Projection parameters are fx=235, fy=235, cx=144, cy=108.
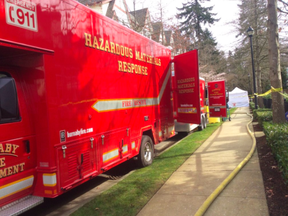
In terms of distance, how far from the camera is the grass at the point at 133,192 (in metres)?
3.87

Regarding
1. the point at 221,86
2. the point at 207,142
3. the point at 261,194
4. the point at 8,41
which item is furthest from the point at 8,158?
the point at 221,86

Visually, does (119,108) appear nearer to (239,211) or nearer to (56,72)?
(56,72)

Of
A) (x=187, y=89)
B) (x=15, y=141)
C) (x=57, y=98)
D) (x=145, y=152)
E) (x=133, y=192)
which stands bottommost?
(x=133, y=192)

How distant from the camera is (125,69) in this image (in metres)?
5.34

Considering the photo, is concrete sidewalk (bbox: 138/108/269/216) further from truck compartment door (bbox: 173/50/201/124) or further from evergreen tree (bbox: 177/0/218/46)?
evergreen tree (bbox: 177/0/218/46)

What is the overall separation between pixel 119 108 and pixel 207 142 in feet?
16.4

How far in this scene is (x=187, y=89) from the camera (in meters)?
7.30

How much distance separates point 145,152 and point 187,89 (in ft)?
7.94

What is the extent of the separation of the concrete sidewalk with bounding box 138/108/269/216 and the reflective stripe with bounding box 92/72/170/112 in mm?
1865

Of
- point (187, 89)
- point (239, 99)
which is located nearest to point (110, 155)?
point (187, 89)

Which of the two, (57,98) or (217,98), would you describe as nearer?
(57,98)

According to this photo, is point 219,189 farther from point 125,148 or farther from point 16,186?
point 16,186

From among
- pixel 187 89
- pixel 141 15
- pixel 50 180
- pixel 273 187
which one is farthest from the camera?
pixel 141 15

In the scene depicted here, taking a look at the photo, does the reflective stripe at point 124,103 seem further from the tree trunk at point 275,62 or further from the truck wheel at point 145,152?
the tree trunk at point 275,62
